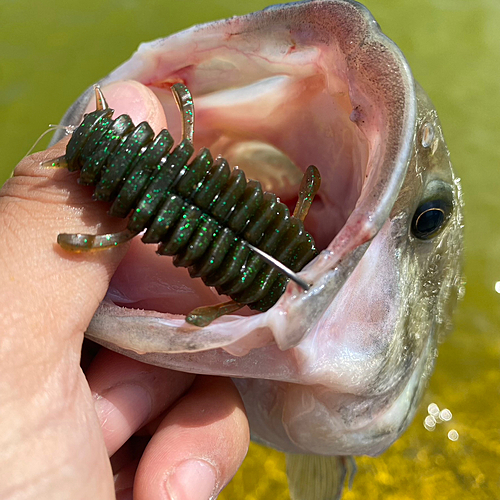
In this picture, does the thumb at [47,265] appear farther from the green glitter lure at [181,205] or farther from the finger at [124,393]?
the finger at [124,393]

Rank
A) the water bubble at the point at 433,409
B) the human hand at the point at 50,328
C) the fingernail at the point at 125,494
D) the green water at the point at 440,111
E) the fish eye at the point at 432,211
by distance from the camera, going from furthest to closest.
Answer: the water bubble at the point at 433,409, the green water at the point at 440,111, the fingernail at the point at 125,494, the fish eye at the point at 432,211, the human hand at the point at 50,328

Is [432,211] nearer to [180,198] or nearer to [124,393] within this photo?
[180,198]

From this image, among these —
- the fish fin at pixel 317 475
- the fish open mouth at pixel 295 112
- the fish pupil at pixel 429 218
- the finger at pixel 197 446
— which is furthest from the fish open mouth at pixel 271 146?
the fish fin at pixel 317 475

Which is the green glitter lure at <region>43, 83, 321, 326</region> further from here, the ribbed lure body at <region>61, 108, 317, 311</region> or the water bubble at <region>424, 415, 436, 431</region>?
the water bubble at <region>424, 415, 436, 431</region>

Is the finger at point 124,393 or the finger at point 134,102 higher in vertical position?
the finger at point 134,102

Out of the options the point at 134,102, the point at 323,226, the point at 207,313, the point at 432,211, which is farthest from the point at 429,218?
the point at 134,102
